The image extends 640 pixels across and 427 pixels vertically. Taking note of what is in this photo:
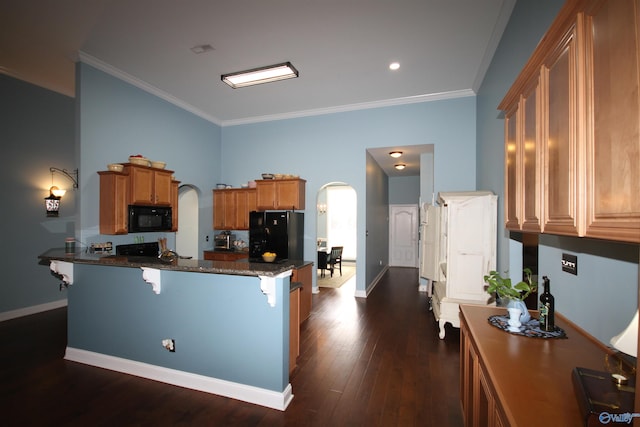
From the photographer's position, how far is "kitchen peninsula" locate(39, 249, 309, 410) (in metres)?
2.39

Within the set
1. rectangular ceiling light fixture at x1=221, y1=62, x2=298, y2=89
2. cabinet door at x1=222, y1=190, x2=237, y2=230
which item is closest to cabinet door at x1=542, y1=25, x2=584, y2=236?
rectangular ceiling light fixture at x1=221, y1=62, x2=298, y2=89

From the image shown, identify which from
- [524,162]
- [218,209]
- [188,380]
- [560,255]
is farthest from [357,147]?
[188,380]

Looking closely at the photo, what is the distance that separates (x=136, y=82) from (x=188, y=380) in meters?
4.64

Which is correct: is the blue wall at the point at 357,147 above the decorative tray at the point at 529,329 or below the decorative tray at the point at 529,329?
above

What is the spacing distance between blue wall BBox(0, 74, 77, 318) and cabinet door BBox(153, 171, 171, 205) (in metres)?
2.01

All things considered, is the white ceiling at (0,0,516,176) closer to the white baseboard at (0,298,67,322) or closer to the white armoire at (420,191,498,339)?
the white armoire at (420,191,498,339)

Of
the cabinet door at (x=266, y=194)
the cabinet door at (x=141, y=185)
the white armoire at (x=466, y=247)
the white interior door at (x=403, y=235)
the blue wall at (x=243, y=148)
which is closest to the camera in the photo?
the blue wall at (x=243, y=148)

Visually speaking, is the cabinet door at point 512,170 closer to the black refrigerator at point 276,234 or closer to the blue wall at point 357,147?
the blue wall at point 357,147

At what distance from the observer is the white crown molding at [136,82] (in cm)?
400

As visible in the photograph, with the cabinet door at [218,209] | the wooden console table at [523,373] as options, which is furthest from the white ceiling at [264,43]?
the wooden console table at [523,373]

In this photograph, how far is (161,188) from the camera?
458 centimetres

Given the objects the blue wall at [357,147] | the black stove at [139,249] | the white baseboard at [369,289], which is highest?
the blue wall at [357,147]

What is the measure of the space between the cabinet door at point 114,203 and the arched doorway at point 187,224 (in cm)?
236

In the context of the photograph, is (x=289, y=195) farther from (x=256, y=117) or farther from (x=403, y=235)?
(x=403, y=235)
